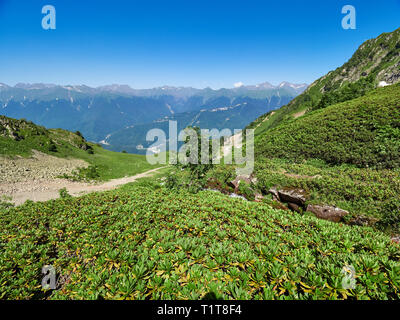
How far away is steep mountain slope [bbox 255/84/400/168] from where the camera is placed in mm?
12734

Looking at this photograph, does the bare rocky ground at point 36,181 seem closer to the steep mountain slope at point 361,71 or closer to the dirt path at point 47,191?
the dirt path at point 47,191

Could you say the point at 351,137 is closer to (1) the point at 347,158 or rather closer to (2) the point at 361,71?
(1) the point at 347,158

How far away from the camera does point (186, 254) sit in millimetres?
3893

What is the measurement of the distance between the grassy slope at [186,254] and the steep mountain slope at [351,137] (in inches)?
448

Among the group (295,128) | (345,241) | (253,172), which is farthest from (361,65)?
(345,241)

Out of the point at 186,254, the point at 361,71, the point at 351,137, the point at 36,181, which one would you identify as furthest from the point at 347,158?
the point at 361,71

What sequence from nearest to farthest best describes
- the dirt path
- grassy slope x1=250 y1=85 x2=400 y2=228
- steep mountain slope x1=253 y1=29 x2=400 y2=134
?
grassy slope x1=250 y1=85 x2=400 y2=228 < the dirt path < steep mountain slope x1=253 y1=29 x2=400 y2=134

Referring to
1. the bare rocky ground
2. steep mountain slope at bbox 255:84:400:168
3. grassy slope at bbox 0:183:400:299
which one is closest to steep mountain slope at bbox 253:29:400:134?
steep mountain slope at bbox 255:84:400:168

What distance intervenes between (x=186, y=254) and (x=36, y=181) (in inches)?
1064

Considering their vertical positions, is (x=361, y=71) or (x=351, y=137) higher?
(x=361, y=71)

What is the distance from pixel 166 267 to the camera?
133 inches

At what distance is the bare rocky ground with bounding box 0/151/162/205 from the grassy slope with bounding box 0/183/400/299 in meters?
15.9

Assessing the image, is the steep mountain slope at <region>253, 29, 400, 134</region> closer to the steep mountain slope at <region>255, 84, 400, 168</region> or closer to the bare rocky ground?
the steep mountain slope at <region>255, 84, 400, 168</region>

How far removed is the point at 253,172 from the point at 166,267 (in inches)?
491
